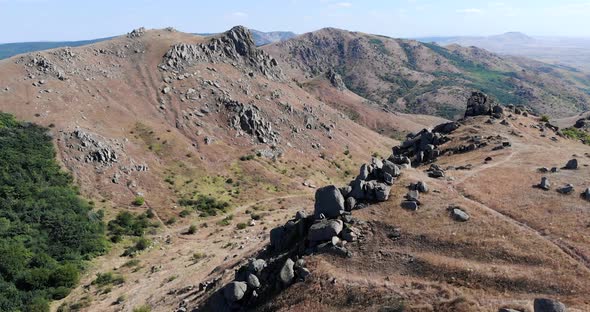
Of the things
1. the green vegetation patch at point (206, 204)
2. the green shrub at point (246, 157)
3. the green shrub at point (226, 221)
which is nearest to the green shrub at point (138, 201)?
the green vegetation patch at point (206, 204)

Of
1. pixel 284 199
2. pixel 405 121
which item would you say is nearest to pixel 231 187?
pixel 284 199

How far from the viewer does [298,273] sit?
2970 cm

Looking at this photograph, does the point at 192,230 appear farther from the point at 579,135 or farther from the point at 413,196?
the point at 579,135

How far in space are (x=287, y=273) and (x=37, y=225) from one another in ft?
162

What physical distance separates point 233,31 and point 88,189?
7626cm

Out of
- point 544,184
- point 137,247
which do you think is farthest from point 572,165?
point 137,247

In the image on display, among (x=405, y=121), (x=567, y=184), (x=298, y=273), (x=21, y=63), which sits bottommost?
(x=405, y=121)

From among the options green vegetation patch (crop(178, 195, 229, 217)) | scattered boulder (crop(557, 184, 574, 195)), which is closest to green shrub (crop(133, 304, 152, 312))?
green vegetation patch (crop(178, 195, 229, 217))

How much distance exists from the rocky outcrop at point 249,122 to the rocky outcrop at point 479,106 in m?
48.5

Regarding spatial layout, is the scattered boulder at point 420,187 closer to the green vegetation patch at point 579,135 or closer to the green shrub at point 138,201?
the green vegetation patch at point 579,135

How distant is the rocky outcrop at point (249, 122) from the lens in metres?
104

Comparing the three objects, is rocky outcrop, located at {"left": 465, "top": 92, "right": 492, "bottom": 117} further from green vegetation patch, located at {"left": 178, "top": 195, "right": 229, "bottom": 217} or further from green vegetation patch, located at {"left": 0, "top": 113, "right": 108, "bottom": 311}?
green vegetation patch, located at {"left": 0, "top": 113, "right": 108, "bottom": 311}

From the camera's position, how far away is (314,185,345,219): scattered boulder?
3431cm

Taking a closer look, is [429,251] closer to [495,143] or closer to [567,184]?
[567,184]
